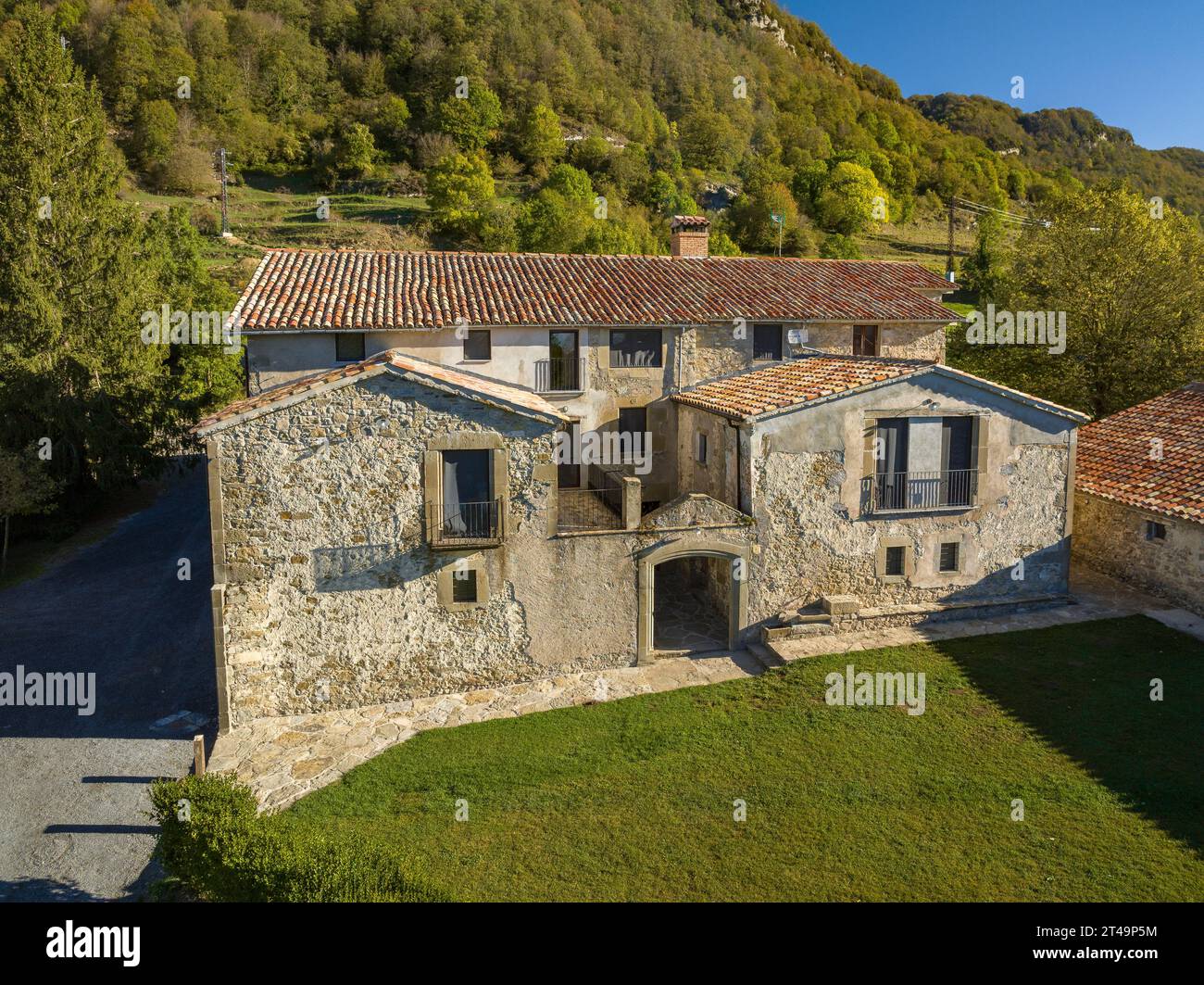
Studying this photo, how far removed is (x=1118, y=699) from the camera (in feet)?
51.7

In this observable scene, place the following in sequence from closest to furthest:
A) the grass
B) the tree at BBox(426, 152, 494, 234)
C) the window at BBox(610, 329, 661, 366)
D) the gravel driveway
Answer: the grass → the gravel driveway → the window at BBox(610, 329, 661, 366) → the tree at BBox(426, 152, 494, 234)

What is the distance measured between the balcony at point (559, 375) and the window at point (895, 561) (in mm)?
9087

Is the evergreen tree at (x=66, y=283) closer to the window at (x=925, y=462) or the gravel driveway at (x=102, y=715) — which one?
the gravel driveway at (x=102, y=715)

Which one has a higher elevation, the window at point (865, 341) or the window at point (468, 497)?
the window at point (865, 341)

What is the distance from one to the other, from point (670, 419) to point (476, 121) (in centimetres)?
6629

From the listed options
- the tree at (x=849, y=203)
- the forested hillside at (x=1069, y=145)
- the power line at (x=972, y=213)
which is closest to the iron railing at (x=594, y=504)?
the power line at (x=972, y=213)

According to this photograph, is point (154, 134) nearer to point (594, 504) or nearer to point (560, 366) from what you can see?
point (560, 366)

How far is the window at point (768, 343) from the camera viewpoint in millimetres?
24297

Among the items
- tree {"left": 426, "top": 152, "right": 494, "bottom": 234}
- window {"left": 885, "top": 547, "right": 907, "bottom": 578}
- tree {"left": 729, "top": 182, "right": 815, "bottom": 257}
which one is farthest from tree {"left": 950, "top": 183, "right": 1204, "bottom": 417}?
tree {"left": 426, "top": 152, "right": 494, "bottom": 234}

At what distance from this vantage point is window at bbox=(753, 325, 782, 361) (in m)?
24.3

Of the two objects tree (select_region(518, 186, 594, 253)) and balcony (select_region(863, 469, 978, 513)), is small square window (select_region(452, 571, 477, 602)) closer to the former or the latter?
balcony (select_region(863, 469, 978, 513))

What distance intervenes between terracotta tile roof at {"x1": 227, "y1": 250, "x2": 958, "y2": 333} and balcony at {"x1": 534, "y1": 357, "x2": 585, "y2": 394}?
1.13m

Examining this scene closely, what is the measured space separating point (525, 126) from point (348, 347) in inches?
2700

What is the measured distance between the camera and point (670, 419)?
23.7m
